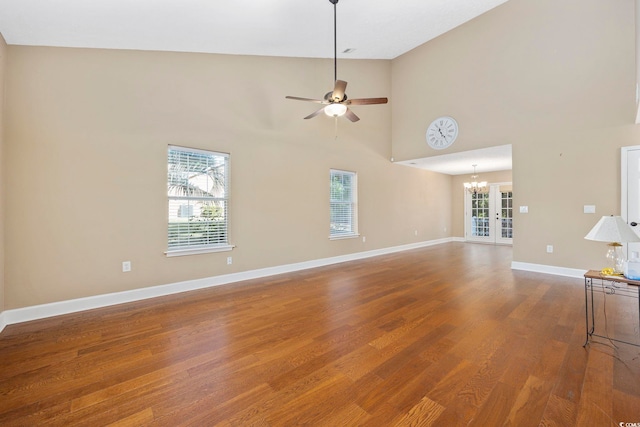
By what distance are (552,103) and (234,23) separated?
5.29 metres

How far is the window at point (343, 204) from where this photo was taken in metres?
5.99

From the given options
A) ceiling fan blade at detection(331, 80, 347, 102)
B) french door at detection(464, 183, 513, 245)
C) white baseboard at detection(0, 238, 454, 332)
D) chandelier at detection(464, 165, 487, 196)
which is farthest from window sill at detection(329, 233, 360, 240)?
french door at detection(464, 183, 513, 245)

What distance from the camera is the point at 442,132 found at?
614 cm

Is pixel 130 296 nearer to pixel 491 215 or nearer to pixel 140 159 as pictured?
pixel 140 159

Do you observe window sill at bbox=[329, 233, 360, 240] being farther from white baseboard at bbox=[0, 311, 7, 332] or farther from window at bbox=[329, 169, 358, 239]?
white baseboard at bbox=[0, 311, 7, 332]

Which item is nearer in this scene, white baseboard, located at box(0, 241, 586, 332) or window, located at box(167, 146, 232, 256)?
white baseboard, located at box(0, 241, 586, 332)

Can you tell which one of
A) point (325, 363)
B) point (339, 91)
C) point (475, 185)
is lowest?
point (325, 363)

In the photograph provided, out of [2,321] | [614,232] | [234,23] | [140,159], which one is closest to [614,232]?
[614,232]

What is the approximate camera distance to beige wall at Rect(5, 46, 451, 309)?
3.00 meters

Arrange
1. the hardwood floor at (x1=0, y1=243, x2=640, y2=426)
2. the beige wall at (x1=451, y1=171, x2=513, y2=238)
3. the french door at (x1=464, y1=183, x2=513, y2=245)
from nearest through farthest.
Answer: the hardwood floor at (x1=0, y1=243, x2=640, y2=426), the french door at (x1=464, y1=183, x2=513, y2=245), the beige wall at (x1=451, y1=171, x2=513, y2=238)

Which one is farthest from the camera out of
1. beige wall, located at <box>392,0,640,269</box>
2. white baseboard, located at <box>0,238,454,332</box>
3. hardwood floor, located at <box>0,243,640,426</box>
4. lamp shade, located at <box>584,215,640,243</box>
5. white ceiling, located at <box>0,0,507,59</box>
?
beige wall, located at <box>392,0,640,269</box>

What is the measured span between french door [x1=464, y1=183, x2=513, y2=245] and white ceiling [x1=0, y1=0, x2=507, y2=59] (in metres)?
5.44

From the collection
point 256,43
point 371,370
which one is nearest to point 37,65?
point 256,43

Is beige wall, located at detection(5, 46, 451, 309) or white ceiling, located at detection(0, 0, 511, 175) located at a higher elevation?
white ceiling, located at detection(0, 0, 511, 175)
